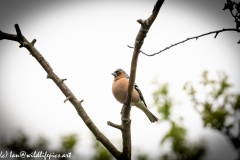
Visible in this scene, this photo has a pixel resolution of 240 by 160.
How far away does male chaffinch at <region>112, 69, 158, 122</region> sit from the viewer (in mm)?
5352

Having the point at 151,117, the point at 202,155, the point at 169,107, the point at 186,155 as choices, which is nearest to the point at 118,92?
the point at 151,117

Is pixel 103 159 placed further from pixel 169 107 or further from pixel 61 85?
pixel 61 85

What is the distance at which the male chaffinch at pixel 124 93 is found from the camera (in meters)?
5.35

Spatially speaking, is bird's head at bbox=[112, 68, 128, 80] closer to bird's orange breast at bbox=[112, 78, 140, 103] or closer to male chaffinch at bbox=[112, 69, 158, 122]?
male chaffinch at bbox=[112, 69, 158, 122]

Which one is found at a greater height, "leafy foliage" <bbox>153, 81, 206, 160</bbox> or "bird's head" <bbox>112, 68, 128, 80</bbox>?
"bird's head" <bbox>112, 68, 128, 80</bbox>

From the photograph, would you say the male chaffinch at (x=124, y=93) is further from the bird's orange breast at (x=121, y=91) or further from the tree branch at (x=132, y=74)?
the tree branch at (x=132, y=74)

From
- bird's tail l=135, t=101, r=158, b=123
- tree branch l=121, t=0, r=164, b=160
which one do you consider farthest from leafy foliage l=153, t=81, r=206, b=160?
tree branch l=121, t=0, r=164, b=160

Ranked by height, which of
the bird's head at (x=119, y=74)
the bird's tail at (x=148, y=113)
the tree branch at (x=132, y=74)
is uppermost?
the bird's head at (x=119, y=74)

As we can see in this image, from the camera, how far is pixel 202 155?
18.5 feet

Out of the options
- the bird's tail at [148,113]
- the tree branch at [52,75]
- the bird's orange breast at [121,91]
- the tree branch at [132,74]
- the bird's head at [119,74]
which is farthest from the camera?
the bird's head at [119,74]

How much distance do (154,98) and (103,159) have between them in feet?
7.91

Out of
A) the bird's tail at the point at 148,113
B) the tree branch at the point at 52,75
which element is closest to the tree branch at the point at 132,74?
the tree branch at the point at 52,75

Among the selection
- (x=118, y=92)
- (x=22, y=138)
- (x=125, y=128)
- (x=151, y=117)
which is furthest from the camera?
(x=22, y=138)

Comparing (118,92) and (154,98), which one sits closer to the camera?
(118,92)
